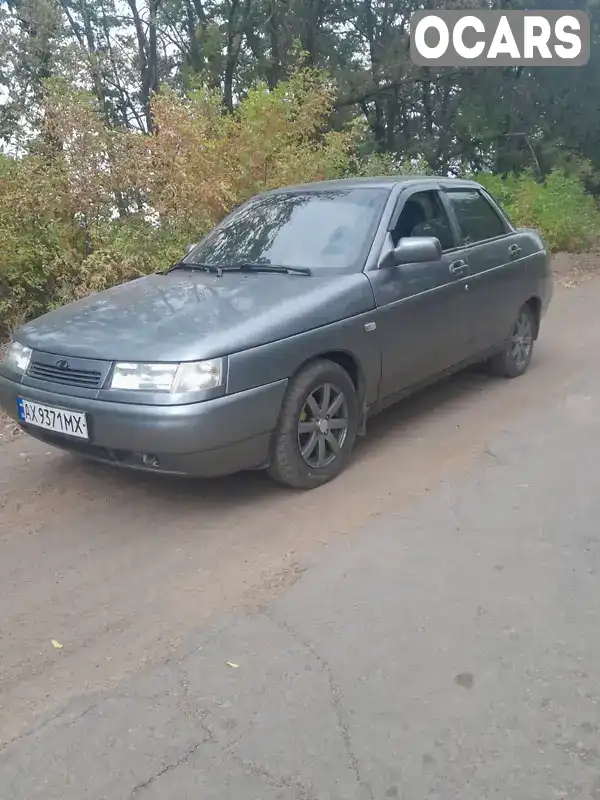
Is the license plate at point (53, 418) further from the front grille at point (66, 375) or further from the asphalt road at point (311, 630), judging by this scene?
the asphalt road at point (311, 630)

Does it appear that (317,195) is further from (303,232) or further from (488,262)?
(488,262)

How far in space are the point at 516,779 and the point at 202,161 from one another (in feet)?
25.7

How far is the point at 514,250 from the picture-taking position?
6426mm

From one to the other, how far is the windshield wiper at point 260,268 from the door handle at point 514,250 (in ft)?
7.32

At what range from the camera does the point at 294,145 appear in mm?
10969

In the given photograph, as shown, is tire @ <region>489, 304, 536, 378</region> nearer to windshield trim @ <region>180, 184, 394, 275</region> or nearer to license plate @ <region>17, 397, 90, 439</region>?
windshield trim @ <region>180, 184, 394, 275</region>

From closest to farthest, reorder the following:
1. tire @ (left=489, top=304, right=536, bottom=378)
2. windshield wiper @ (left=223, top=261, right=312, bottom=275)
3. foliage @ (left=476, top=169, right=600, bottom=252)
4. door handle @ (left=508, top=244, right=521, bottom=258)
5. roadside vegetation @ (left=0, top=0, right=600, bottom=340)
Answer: windshield wiper @ (left=223, top=261, right=312, bottom=275) < door handle @ (left=508, top=244, right=521, bottom=258) < tire @ (left=489, top=304, right=536, bottom=378) < roadside vegetation @ (left=0, top=0, right=600, bottom=340) < foliage @ (left=476, top=169, right=600, bottom=252)

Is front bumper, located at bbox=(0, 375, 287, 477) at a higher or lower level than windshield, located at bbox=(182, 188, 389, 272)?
lower

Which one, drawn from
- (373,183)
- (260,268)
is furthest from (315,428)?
(373,183)

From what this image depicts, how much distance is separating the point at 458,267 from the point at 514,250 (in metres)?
1.03

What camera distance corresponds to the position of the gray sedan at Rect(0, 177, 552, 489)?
3.92 metres

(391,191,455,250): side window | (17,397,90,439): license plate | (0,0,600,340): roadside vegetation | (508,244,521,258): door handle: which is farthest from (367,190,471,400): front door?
(0,0,600,340): roadside vegetation

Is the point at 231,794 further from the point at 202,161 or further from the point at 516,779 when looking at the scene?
the point at 202,161

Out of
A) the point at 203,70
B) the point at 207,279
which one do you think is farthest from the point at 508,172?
the point at 207,279
